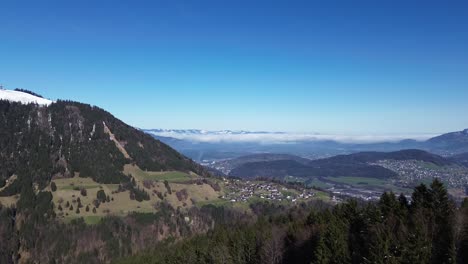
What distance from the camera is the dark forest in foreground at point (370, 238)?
38062 mm

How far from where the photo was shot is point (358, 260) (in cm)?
4431

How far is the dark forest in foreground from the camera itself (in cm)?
3806

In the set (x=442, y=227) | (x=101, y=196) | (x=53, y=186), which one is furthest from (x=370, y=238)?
(x=53, y=186)

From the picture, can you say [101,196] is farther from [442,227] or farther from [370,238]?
[442,227]

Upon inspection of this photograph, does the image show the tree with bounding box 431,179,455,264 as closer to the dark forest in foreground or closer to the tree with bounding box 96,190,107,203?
the dark forest in foreground

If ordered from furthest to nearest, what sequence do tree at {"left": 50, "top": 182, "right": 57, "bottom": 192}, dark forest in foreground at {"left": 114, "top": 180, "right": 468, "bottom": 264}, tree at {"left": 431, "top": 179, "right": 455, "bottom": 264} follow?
tree at {"left": 50, "top": 182, "right": 57, "bottom": 192}
tree at {"left": 431, "top": 179, "right": 455, "bottom": 264}
dark forest in foreground at {"left": 114, "top": 180, "right": 468, "bottom": 264}

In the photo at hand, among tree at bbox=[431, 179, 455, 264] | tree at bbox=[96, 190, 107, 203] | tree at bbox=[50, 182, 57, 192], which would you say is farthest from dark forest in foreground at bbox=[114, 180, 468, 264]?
tree at bbox=[50, 182, 57, 192]

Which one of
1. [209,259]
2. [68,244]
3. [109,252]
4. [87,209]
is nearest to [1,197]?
[87,209]

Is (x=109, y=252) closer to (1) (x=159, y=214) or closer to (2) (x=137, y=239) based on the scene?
(2) (x=137, y=239)

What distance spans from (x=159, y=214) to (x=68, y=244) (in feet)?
145

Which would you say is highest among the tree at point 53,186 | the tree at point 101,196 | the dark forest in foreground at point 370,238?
the dark forest in foreground at point 370,238

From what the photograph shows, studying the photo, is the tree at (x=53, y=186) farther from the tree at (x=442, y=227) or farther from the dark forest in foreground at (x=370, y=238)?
the tree at (x=442, y=227)

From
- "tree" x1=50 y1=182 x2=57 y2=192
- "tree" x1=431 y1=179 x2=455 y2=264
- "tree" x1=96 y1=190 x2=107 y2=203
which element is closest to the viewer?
"tree" x1=431 y1=179 x2=455 y2=264

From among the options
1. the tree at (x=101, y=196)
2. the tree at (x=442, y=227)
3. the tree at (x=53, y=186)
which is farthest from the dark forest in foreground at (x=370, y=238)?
the tree at (x=53, y=186)
